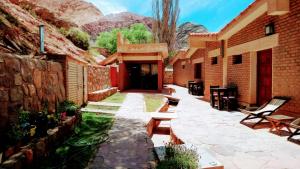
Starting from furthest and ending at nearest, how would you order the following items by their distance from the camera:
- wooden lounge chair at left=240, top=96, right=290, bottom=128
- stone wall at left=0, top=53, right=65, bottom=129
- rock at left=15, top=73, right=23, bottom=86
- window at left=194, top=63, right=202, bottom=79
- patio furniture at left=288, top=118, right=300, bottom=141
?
window at left=194, top=63, right=202, bottom=79
wooden lounge chair at left=240, top=96, right=290, bottom=128
patio furniture at left=288, top=118, right=300, bottom=141
rock at left=15, top=73, right=23, bottom=86
stone wall at left=0, top=53, right=65, bottom=129

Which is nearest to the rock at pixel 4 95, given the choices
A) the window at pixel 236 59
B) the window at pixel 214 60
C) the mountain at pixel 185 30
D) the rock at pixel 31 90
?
the rock at pixel 31 90

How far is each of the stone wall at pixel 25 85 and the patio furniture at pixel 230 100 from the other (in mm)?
5868

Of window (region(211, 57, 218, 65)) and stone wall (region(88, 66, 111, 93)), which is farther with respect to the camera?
stone wall (region(88, 66, 111, 93))

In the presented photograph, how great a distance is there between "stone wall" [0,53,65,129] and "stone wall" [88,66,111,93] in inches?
215

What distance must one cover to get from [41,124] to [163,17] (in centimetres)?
2581

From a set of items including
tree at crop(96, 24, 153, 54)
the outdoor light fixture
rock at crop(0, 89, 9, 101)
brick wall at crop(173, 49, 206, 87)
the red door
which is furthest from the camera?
tree at crop(96, 24, 153, 54)

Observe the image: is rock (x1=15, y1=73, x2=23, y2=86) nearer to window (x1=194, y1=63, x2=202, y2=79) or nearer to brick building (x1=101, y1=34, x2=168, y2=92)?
brick building (x1=101, y1=34, x2=168, y2=92)

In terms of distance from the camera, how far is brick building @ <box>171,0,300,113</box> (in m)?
5.86

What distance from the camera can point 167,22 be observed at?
27938 millimetres

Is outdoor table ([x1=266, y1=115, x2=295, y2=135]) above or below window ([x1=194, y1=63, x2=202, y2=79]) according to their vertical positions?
below

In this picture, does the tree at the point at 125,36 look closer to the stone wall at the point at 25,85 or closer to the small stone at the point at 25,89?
the stone wall at the point at 25,85

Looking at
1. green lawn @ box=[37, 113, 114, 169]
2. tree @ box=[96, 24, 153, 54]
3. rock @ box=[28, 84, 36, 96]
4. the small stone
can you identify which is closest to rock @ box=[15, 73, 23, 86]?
the small stone

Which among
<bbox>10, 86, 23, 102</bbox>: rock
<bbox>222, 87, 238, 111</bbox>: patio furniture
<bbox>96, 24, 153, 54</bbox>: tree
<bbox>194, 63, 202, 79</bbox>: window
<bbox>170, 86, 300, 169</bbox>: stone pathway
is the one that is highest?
<bbox>96, 24, 153, 54</bbox>: tree

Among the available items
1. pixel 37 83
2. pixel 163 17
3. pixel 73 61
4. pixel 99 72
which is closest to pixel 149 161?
pixel 37 83
